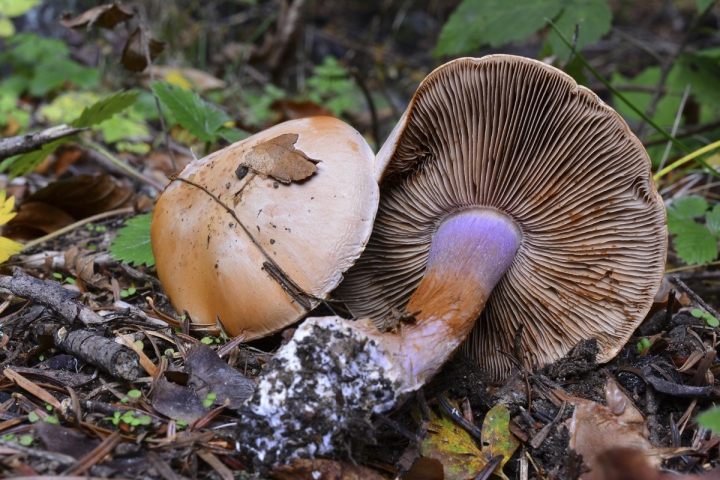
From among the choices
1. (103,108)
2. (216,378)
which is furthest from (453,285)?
(103,108)

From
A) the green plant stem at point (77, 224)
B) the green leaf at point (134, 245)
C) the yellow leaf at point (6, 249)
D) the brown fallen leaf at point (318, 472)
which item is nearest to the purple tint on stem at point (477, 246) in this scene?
the brown fallen leaf at point (318, 472)

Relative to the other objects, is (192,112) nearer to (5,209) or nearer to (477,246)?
(5,209)

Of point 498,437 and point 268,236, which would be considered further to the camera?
point 268,236

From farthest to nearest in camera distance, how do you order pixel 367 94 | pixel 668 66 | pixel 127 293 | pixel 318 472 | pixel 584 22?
pixel 367 94 → pixel 668 66 → pixel 584 22 → pixel 127 293 → pixel 318 472

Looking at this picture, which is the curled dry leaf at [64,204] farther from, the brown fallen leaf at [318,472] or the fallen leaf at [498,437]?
the fallen leaf at [498,437]

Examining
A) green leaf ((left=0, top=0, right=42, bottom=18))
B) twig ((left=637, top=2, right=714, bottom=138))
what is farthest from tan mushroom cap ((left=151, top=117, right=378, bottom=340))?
green leaf ((left=0, top=0, right=42, bottom=18))

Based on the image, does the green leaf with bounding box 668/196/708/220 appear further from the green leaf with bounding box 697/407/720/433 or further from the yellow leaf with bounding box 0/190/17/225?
the yellow leaf with bounding box 0/190/17/225

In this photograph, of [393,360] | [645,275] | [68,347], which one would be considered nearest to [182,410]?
[68,347]
